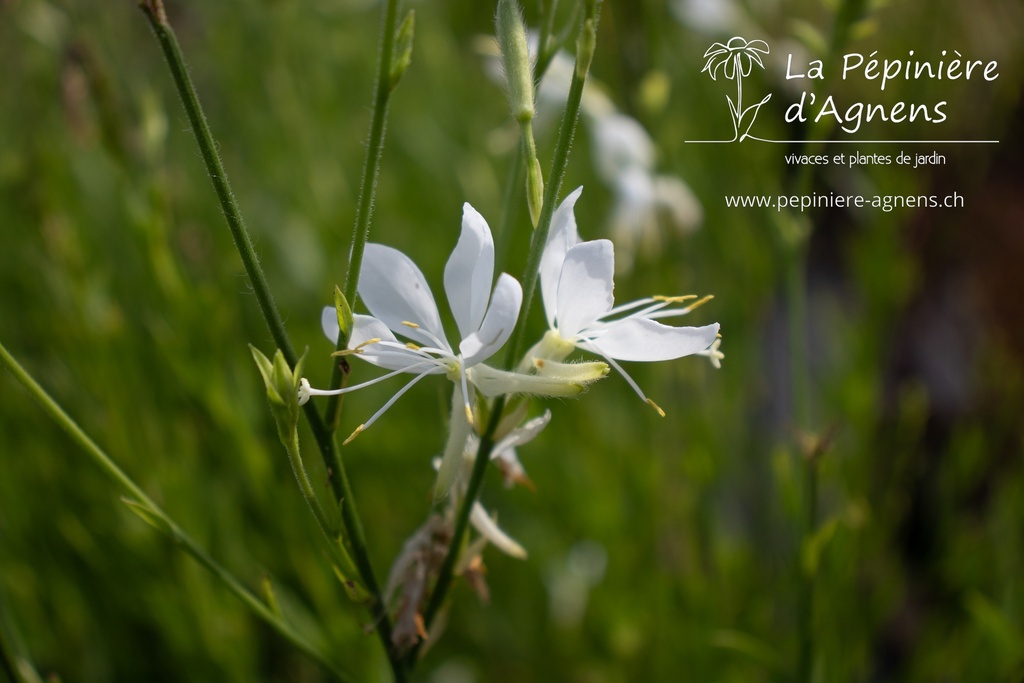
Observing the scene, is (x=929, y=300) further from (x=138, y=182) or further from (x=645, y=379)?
(x=138, y=182)

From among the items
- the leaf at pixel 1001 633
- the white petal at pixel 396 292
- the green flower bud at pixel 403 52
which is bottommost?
the leaf at pixel 1001 633

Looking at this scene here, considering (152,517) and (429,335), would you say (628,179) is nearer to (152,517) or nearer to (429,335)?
(429,335)

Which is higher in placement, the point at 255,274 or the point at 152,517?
the point at 255,274

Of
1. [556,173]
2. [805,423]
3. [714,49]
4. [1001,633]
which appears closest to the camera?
[556,173]

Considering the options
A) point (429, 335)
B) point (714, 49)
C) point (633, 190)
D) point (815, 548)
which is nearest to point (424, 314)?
point (429, 335)

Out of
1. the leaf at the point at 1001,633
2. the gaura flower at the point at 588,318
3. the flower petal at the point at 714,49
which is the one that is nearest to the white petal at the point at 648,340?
the gaura flower at the point at 588,318

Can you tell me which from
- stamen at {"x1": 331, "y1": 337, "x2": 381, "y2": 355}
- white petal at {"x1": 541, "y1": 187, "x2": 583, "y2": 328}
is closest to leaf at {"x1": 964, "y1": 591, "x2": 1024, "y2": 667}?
white petal at {"x1": 541, "y1": 187, "x2": 583, "y2": 328}

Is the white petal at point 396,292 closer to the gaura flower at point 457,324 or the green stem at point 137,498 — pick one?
the gaura flower at point 457,324
